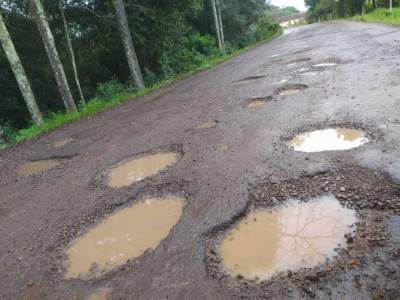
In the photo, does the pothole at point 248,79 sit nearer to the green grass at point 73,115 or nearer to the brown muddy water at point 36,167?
the green grass at point 73,115

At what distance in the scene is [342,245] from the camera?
2729mm

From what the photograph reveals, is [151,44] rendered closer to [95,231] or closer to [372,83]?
[372,83]

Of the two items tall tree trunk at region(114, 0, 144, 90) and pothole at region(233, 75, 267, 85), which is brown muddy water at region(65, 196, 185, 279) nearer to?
pothole at region(233, 75, 267, 85)

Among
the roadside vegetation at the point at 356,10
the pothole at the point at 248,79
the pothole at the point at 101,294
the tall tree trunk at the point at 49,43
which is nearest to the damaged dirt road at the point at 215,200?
the pothole at the point at 101,294

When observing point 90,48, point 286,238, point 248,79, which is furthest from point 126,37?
point 286,238

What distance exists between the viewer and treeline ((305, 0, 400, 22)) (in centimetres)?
3338

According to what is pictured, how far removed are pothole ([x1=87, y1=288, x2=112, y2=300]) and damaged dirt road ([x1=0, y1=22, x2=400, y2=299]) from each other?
1cm

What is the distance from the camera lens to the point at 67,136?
8086mm

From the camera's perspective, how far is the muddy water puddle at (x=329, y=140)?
4.43 metres

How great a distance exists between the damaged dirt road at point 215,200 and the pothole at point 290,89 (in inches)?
4.7

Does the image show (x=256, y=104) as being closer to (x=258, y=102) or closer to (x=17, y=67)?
(x=258, y=102)

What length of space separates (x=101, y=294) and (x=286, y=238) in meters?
1.54

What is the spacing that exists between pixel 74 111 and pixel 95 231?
7565 mm

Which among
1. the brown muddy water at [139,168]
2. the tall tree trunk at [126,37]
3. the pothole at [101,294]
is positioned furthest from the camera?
the tall tree trunk at [126,37]
